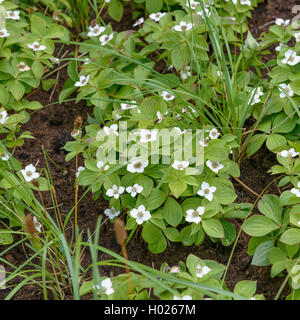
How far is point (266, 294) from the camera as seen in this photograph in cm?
213

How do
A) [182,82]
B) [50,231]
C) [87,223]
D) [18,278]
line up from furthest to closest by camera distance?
[182,82], [87,223], [18,278], [50,231]

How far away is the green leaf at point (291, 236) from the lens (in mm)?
1970

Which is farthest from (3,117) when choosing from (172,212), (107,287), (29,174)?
(107,287)

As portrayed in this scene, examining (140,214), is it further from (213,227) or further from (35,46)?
(35,46)

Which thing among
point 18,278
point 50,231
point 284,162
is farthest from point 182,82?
point 18,278

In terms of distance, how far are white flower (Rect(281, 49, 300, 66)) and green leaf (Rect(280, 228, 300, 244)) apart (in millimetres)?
997

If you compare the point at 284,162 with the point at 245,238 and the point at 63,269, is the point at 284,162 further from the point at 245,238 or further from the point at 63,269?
the point at 63,269

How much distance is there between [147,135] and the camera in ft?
7.42

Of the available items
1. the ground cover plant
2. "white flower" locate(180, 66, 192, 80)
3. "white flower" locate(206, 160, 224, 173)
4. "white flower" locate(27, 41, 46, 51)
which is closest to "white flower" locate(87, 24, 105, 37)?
the ground cover plant

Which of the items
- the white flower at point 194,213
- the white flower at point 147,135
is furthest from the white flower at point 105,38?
the white flower at point 194,213

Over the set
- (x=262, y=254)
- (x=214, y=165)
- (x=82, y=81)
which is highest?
(x=82, y=81)

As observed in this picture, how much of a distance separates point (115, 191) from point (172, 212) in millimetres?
284

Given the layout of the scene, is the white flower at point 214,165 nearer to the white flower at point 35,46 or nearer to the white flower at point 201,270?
the white flower at point 201,270

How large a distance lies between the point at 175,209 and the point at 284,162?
0.55 meters
